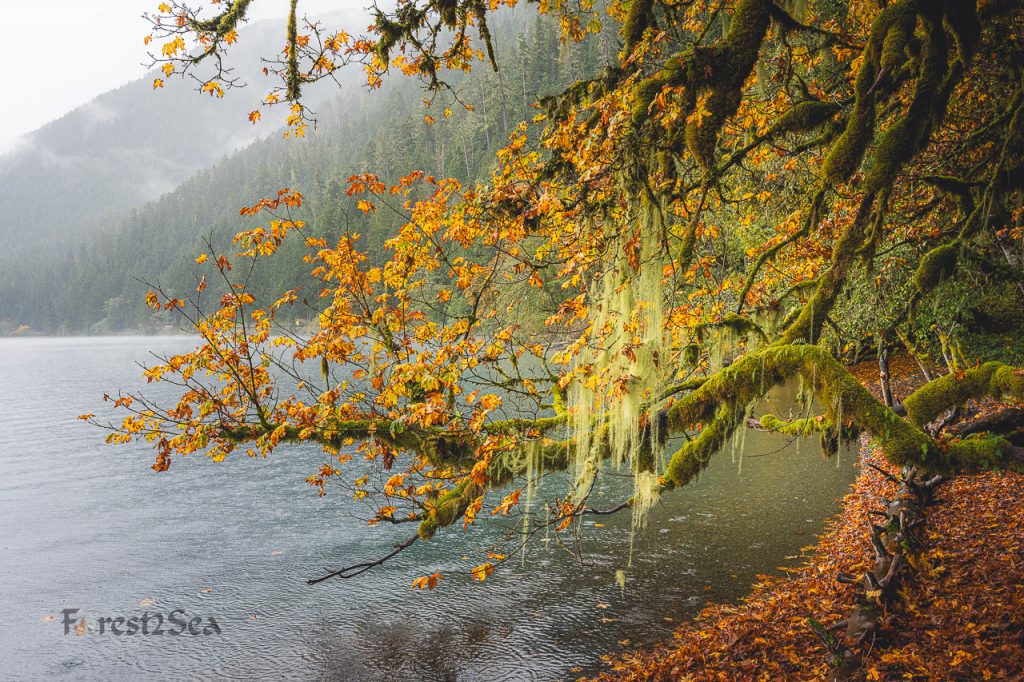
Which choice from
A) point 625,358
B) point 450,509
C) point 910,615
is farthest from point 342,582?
point 625,358

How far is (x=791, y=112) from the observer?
4605 mm

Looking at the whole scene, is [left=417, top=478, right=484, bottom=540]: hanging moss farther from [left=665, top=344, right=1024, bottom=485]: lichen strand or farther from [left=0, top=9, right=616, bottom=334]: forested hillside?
[left=0, top=9, right=616, bottom=334]: forested hillside

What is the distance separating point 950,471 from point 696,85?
9.74 ft

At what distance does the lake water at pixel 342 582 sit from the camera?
900 centimetres

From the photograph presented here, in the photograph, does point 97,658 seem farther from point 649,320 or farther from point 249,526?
point 649,320

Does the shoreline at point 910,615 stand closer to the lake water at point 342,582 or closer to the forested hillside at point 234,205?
the lake water at point 342,582

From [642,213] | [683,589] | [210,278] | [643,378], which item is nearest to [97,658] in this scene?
[683,589]

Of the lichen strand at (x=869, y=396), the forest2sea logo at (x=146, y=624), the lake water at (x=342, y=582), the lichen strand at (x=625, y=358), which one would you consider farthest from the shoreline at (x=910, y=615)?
the forest2sea logo at (x=146, y=624)

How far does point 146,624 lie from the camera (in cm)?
1054

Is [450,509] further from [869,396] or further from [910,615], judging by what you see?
[910,615]

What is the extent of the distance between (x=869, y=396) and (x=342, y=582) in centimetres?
996

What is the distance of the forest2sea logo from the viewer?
404 inches

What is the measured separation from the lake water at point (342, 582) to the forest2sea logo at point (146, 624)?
0.36ft

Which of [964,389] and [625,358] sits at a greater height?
[625,358]
